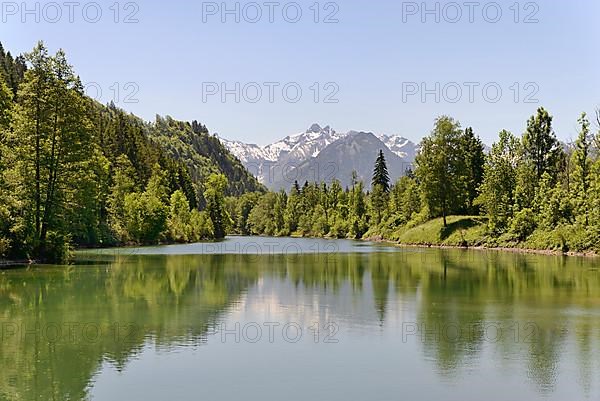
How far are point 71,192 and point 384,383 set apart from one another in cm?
3970

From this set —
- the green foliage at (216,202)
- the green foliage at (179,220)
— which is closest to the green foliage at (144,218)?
the green foliage at (179,220)

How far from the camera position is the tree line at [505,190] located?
67625 millimetres

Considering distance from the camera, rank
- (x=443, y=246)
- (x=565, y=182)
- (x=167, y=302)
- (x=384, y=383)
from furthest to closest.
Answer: (x=443, y=246), (x=565, y=182), (x=167, y=302), (x=384, y=383)

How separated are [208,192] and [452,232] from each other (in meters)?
54.5

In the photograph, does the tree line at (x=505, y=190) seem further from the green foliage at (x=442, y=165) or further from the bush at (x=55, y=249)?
the bush at (x=55, y=249)

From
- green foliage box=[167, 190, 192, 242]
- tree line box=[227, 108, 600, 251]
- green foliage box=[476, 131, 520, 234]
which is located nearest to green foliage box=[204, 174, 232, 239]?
green foliage box=[167, 190, 192, 242]

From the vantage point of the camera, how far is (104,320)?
24.0 metres

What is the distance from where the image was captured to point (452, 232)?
285ft

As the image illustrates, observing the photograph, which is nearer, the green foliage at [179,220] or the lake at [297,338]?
the lake at [297,338]

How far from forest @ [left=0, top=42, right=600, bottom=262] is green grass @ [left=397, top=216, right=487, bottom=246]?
0.60 ft

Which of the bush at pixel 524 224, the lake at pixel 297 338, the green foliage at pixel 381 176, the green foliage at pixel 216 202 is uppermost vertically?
the green foliage at pixel 381 176

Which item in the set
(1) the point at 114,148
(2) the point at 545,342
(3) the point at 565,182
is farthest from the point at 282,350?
(1) the point at 114,148

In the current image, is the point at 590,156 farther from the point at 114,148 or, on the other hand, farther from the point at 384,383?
the point at 114,148

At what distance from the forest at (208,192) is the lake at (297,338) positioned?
10737mm
